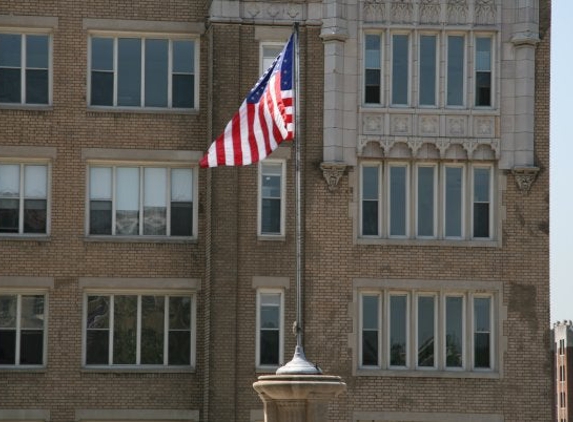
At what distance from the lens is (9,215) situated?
4294 cm

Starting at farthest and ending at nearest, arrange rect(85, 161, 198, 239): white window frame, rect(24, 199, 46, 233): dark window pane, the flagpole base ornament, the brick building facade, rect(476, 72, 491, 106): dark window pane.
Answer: rect(476, 72, 491, 106): dark window pane → rect(85, 161, 198, 239): white window frame → rect(24, 199, 46, 233): dark window pane → the brick building facade → the flagpole base ornament

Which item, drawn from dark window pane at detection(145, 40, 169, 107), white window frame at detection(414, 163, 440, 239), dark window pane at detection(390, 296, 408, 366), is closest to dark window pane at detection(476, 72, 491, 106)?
white window frame at detection(414, 163, 440, 239)

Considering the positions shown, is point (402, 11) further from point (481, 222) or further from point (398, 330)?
point (398, 330)

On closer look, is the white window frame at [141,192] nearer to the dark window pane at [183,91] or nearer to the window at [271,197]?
the dark window pane at [183,91]

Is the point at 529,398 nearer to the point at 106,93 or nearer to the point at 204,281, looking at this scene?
the point at 204,281

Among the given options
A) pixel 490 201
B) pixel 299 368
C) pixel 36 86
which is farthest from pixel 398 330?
pixel 299 368

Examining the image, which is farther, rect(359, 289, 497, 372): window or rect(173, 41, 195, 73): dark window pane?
rect(173, 41, 195, 73): dark window pane

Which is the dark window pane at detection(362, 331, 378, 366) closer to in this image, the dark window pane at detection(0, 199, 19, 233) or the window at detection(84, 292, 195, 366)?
the window at detection(84, 292, 195, 366)

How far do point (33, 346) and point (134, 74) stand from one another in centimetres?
738

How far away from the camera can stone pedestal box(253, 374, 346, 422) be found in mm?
29500

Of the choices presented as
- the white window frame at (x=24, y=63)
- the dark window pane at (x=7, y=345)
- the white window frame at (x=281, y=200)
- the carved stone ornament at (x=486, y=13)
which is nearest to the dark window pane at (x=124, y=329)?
the dark window pane at (x=7, y=345)

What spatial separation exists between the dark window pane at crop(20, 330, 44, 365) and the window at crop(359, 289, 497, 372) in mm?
8031

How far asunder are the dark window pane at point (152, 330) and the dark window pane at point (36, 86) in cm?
572

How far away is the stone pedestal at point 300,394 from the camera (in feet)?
96.8
